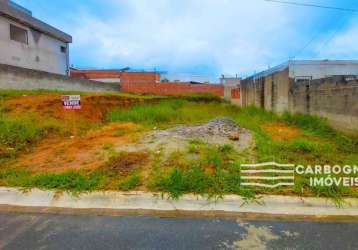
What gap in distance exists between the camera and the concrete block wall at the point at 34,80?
11.3 metres

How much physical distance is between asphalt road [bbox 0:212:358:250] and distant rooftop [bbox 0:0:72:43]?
46.9 feet

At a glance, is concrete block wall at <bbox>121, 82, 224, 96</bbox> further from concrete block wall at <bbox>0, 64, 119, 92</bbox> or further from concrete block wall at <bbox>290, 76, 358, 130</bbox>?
concrete block wall at <bbox>290, 76, 358, 130</bbox>

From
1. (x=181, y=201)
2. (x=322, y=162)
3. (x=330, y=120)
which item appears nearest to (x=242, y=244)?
(x=181, y=201)

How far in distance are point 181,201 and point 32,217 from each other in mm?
1645

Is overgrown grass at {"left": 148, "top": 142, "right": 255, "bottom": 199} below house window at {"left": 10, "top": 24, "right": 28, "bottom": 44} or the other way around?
below

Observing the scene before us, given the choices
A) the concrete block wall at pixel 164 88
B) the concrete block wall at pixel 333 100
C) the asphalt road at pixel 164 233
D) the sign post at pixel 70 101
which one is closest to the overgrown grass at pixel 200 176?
the asphalt road at pixel 164 233

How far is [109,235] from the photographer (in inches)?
103

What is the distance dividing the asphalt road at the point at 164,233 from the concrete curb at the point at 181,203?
0.75 feet

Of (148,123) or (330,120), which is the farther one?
(148,123)

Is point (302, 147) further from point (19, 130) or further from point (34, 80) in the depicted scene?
point (34, 80)

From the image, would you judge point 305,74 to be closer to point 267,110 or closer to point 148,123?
point 267,110

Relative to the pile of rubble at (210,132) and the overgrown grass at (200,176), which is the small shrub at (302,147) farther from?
the overgrown grass at (200,176)

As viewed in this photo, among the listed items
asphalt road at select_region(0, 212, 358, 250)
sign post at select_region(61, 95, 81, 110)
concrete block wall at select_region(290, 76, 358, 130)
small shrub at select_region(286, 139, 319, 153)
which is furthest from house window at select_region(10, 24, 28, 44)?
small shrub at select_region(286, 139, 319, 153)

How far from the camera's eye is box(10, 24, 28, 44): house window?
50.4 feet
